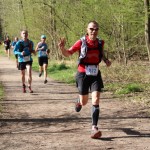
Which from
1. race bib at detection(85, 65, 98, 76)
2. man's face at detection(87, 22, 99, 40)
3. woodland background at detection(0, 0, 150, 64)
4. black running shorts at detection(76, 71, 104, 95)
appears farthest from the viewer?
woodland background at detection(0, 0, 150, 64)

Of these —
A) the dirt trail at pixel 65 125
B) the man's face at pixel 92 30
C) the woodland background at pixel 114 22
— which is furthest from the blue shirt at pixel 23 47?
the man's face at pixel 92 30

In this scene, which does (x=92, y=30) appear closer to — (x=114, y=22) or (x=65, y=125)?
(x=65, y=125)

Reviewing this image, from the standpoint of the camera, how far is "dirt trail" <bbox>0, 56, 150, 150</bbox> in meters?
5.66

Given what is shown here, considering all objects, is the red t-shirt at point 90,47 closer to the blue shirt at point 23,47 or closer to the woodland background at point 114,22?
the woodland background at point 114,22

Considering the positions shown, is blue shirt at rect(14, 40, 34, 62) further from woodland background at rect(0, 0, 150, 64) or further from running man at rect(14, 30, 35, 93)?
woodland background at rect(0, 0, 150, 64)

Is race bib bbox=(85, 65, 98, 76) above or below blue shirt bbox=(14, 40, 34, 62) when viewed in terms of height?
below

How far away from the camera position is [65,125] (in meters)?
7.05

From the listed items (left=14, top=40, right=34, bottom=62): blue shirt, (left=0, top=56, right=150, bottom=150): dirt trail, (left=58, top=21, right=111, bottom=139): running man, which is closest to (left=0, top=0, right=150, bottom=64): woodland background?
(left=0, top=56, right=150, bottom=150): dirt trail

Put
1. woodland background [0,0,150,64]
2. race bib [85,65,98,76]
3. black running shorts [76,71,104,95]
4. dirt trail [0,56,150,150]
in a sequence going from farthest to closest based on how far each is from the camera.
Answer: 1. woodland background [0,0,150,64]
2. black running shorts [76,71,104,95]
3. race bib [85,65,98,76]
4. dirt trail [0,56,150,150]

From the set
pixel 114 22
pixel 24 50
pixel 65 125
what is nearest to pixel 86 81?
pixel 65 125

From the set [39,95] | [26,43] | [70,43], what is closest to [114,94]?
[39,95]

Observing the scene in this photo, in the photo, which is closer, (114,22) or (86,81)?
(86,81)

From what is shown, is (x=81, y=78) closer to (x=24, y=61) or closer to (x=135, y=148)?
(x=135, y=148)

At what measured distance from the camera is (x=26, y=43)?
11.3m
